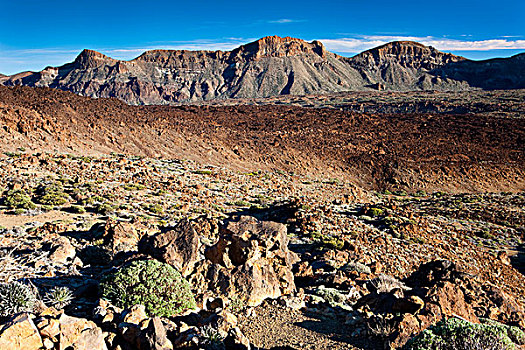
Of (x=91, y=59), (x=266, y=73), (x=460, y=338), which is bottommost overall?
(x=460, y=338)

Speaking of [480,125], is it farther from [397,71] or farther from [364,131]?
[397,71]

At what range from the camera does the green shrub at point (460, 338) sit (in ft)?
19.5

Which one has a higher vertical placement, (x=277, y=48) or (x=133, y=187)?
(x=277, y=48)

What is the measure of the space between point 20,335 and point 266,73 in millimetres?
152210

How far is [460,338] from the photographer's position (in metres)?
6.06

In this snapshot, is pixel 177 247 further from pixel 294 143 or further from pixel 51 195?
pixel 294 143

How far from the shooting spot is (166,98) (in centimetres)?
14125

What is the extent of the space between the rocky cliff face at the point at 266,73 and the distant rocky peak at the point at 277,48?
16.6 inches

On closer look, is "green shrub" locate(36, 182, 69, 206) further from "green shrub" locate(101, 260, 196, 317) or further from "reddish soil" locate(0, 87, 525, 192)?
"green shrub" locate(101, 260, 196, 317)

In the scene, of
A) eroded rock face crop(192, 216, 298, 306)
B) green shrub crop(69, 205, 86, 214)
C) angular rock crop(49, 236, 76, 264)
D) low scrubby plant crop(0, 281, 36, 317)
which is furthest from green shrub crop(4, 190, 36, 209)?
eroded rock face crop(192, 216, 298, 306)

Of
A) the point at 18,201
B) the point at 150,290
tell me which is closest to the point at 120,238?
the point at 150,290

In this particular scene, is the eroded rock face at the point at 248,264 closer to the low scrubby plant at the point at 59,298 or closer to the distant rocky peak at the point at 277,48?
the low scrubby plant at the point at 59,298

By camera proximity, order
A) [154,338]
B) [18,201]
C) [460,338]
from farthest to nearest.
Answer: [18,201]
[460,338]
[154,338]

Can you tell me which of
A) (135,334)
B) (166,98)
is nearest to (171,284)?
(135,334)
